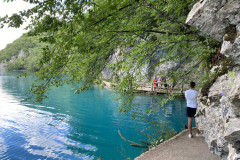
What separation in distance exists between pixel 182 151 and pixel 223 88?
7.51ft

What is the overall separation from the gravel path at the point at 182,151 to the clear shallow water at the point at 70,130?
1.93m

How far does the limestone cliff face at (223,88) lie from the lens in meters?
3.53

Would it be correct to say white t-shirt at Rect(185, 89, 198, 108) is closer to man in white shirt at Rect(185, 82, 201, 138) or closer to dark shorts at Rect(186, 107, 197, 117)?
man in white shirt at Rect(185, 82, 201, 138)

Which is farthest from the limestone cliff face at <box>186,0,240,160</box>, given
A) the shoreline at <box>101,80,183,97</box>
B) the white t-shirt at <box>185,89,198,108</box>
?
the shoreline at <box>101,80,183,97</box>

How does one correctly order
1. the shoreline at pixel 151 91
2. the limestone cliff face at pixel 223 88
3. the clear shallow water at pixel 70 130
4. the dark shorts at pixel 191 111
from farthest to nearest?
1. the clear shallow water at pixel 70 130
2. the shoreline at pixel 151 91
3. the dark shorts at pixel 191 111
4. the limestone cliff face at pixel 223 88

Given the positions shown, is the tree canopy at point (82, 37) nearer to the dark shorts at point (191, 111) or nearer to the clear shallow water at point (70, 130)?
the dark shorts at point (191, 111)

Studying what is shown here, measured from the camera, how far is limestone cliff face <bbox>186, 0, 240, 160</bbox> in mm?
3531

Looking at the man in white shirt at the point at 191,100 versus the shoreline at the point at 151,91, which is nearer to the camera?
the man in white shirt at the point at 191,100

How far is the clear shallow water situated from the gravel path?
1.93m

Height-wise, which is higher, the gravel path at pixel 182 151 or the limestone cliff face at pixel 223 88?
the limestone cliff face at pixel 223 88

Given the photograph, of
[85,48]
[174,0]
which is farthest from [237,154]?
[174,0]

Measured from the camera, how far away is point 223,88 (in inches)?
198

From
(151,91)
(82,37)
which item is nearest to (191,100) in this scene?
(82,37)

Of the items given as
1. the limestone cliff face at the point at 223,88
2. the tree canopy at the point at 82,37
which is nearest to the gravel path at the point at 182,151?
the limestone cliff face at the point at 223,88
